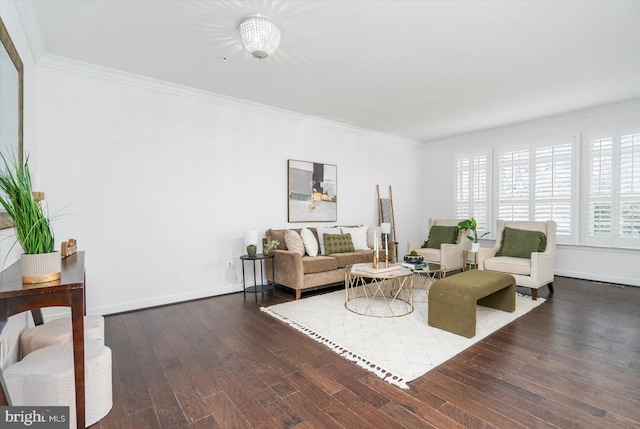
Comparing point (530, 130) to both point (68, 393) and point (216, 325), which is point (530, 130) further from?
point (68, 393)

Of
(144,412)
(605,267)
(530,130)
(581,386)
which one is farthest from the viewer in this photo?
(530,130)

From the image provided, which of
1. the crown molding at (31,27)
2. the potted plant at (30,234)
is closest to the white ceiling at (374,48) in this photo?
the crown molding at (31,27)

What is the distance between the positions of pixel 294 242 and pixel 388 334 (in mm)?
2022

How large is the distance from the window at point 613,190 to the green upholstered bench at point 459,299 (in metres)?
3.04

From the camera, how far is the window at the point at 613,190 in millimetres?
4660

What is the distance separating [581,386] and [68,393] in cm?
307

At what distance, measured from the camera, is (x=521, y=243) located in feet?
14.9

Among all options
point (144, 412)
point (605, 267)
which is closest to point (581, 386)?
point (144, 412)

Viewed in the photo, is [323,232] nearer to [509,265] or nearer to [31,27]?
[509,265]

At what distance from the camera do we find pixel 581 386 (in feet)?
6.75

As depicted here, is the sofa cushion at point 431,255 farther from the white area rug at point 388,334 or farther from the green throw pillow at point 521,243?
the white area rug at point 388,334

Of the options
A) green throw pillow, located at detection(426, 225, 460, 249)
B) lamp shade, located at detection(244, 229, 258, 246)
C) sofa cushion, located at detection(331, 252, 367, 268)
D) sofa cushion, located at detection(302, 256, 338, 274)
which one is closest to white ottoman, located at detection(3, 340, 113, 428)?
lamp shade, located at detection(244, 229, 258, 246)

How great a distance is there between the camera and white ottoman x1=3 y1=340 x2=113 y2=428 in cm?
155

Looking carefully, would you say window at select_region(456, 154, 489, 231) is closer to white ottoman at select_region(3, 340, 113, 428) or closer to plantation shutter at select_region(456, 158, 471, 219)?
plantation shutter at select_region(456, 158, 471, 219)
